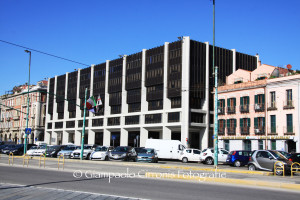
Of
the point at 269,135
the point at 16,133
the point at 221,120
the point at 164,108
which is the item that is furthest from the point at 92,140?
the point at 269,135

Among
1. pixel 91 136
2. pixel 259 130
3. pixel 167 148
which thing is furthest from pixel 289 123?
pixel 91 136

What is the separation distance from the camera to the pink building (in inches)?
1634

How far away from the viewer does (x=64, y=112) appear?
8619cm

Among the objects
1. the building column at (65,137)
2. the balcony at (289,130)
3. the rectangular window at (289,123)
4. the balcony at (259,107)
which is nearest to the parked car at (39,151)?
the balcony at (259,107)

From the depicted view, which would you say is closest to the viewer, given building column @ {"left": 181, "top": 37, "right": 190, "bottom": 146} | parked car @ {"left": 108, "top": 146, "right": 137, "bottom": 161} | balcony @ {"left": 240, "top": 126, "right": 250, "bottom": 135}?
parked car @ {"left": 108, "top": 146, "right": 137, "bottom": 161}

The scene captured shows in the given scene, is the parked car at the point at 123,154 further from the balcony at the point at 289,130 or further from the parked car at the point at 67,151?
the balcony at the point at 289,130

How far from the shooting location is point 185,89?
190 feet

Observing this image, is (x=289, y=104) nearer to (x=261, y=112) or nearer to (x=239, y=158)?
(x=261, y=112)

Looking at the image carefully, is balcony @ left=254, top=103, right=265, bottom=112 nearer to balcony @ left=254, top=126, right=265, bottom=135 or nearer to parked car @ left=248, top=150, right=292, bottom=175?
balcony @ left=254, top=126, right=265, bottom=135

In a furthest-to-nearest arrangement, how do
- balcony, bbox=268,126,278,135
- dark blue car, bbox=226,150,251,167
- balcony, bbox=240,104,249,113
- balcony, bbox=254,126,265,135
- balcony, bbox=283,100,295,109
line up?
balcony, bbox=240,104,249,113 < balcony, bbox=254,126,265,135 < balcony, bbox=268,126,278,135 < balcony, bbox=283,100,295,109 < dark blue car, bbox=226,150,251,167

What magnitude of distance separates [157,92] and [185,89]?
7.22 meters

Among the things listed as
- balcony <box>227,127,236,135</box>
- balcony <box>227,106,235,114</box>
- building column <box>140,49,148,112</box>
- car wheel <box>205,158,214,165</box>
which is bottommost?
car wheel <box>205,158,214,165</box>

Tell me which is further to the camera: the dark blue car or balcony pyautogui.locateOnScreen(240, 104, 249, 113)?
balcony pyautogui.locateOnScreen(240, 104, 249, 113)

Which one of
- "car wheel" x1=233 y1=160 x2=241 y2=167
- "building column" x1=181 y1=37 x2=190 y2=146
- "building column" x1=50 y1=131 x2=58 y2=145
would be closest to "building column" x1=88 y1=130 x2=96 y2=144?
"building column" x1=50 y1=131 x2=58 y2=145
